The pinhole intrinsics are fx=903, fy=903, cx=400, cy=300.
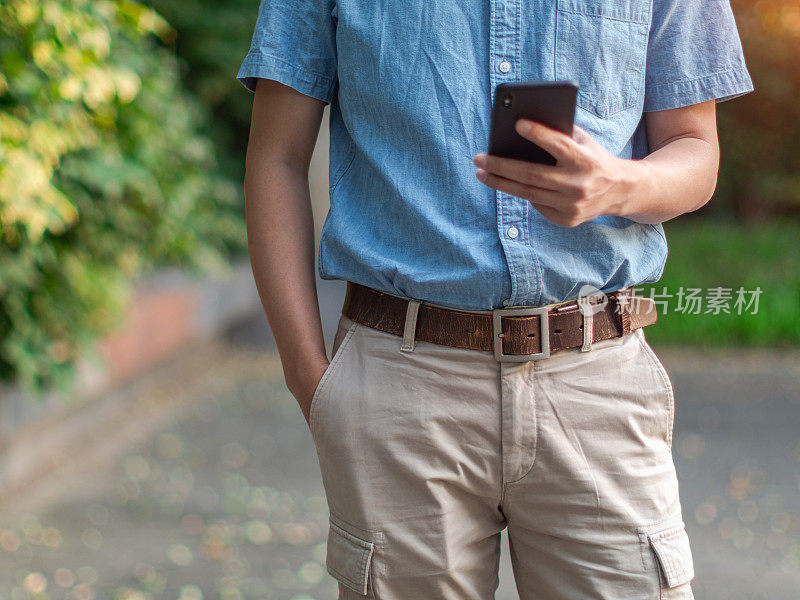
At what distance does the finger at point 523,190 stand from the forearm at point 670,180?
132mm

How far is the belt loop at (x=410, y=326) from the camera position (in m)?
1.53

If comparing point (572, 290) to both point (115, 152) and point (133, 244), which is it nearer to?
point (115, 152)

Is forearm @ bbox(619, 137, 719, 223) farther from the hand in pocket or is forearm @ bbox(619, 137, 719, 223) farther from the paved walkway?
the paved walkway

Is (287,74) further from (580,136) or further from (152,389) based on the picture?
(152,389)

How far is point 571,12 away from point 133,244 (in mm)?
3988

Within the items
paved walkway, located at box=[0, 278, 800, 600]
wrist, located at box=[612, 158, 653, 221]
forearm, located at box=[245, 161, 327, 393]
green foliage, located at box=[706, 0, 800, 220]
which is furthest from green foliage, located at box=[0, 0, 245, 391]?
green foliage, located at box=[706, 0, 800, 220]

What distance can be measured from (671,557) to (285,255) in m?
0.87

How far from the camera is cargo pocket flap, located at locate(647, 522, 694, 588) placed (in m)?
1.50

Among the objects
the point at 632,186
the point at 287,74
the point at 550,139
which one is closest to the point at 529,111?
the point at 550,139

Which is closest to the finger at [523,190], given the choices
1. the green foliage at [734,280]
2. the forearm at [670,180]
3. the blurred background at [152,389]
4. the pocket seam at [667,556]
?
the forearm at [670,180]

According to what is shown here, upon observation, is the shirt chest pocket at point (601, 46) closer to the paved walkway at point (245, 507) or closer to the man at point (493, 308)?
the man at point (493, 308)

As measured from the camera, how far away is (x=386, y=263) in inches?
59.9

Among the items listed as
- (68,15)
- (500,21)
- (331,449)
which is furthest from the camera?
(68,15)

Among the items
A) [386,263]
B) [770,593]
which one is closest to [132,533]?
[770,593]
